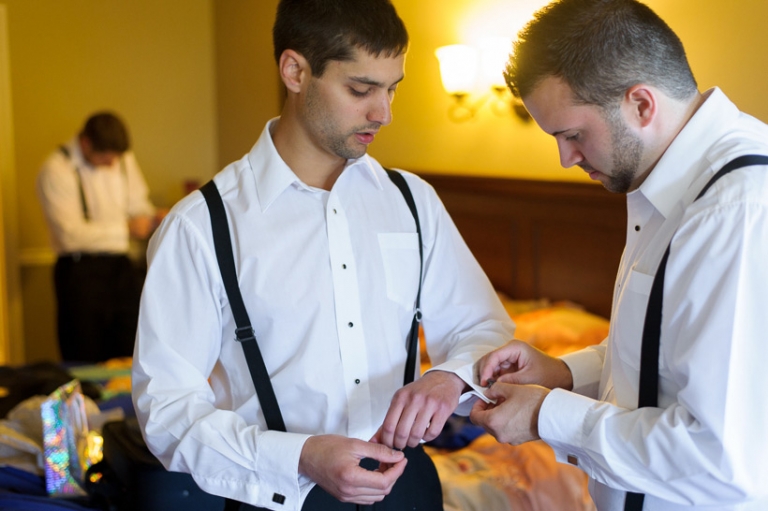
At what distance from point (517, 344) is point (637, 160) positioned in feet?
1.47

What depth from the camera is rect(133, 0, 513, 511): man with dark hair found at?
4.59ft

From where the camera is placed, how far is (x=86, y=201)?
4.76 m

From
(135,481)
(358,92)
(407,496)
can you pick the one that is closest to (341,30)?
(358,92)

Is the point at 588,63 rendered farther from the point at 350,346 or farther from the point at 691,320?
the point at 350,346

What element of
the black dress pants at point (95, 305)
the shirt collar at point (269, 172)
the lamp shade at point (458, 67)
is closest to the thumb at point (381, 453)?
the shirt collar at point (269, 172)

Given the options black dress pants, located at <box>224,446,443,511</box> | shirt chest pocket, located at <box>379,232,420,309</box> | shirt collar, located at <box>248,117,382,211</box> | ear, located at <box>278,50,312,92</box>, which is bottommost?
black dress pants, located at <box>224,446,443,511</box>

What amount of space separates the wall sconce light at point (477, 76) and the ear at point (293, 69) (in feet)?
7.12

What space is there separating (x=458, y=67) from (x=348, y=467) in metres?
2.88

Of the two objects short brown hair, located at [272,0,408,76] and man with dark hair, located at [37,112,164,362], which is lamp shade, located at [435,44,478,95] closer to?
man with dark hair, located at [37,112,164,362]

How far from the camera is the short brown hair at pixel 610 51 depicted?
46.9 inches

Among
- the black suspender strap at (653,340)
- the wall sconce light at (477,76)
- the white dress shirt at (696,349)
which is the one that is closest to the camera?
the white dress shirt at (696,349)

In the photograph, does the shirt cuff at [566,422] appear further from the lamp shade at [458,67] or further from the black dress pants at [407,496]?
the lamp shade at [458,67]

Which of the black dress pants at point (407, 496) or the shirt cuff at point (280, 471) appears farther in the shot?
the black dress pants at point (407, 496)

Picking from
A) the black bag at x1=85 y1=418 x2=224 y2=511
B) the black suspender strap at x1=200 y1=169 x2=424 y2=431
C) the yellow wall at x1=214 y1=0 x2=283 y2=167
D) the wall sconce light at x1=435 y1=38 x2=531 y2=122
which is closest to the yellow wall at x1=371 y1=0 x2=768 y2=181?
the wall sconce light at x1=435 y1=38 x2=531 y2=122
